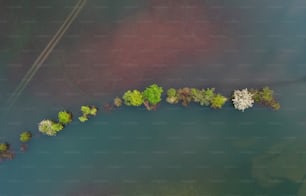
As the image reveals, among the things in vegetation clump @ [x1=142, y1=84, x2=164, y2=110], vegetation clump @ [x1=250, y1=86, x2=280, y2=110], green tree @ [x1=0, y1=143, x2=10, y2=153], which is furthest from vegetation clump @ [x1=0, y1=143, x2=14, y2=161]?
vegetation clump @ [x1=250, y1=86, x2=280, y2=110]

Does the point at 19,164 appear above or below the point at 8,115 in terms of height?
below

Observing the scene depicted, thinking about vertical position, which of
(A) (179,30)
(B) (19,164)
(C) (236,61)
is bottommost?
(B) (19,164)

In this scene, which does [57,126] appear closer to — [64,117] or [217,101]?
[64,117]

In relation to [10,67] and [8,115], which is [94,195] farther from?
[10,67]

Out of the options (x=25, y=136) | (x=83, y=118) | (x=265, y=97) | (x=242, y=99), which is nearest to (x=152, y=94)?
(x=83, y=118)

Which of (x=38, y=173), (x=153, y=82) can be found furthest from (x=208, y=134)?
(x=38, y=173)

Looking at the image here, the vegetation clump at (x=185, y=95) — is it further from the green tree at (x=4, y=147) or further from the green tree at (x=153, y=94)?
the green tree at (x=4, y=147)
